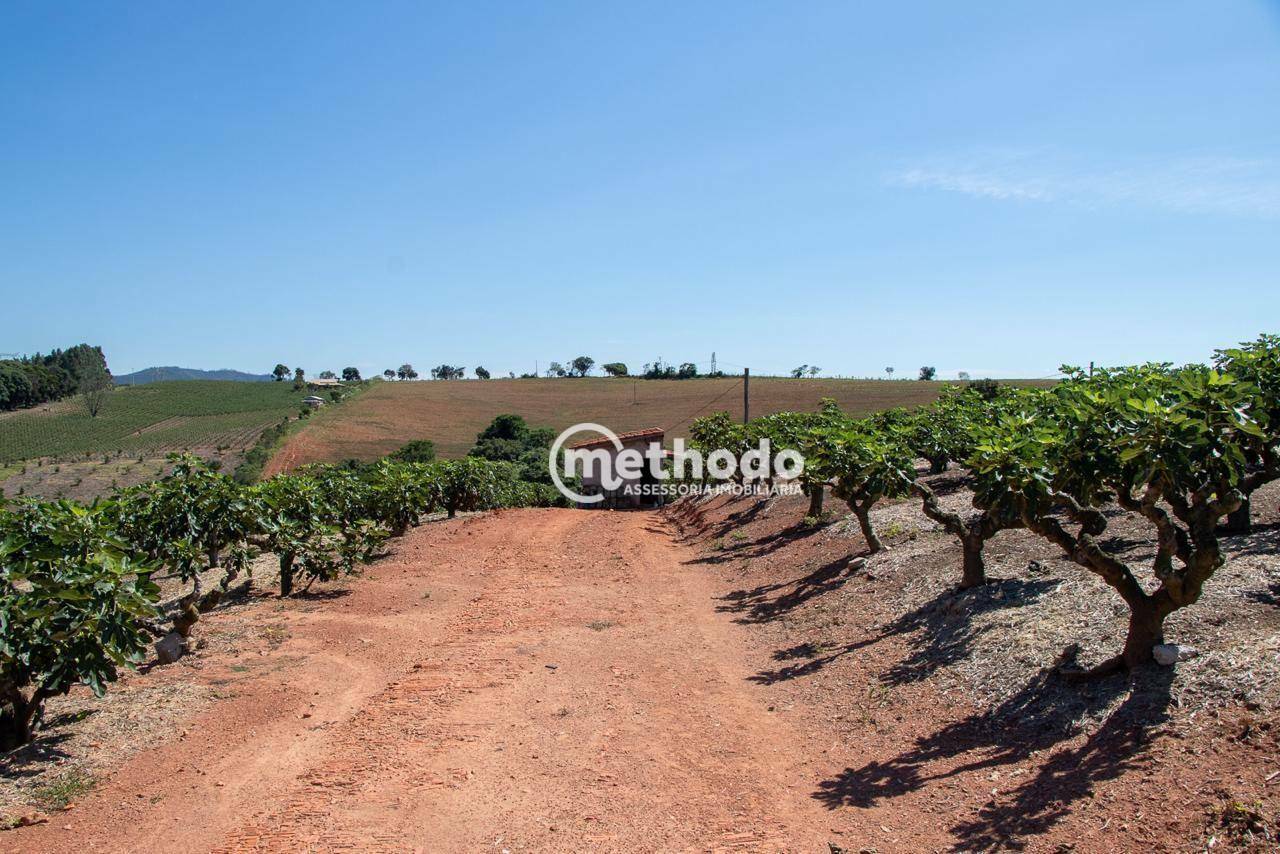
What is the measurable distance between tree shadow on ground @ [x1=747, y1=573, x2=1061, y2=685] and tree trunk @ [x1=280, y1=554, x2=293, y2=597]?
339 inches

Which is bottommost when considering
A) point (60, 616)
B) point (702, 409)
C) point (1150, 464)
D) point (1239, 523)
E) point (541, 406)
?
point (60, 616)

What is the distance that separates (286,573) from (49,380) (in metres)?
103

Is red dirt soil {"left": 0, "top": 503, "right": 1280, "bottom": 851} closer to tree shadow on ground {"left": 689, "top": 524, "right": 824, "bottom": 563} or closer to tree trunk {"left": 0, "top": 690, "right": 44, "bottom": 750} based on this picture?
tree trunk {"left": 0, "top": 690, "right": 44, "bottom": 750}

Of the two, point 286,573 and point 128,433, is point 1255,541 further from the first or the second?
point 128,433

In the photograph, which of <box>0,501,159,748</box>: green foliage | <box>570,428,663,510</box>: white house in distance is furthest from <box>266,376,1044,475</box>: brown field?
<box>0,501,159,748</box>: green foliage

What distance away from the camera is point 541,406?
78.0m

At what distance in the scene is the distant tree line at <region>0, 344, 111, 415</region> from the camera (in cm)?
8619

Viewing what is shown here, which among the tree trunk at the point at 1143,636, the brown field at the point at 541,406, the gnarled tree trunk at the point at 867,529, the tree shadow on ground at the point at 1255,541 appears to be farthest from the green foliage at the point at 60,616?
the brown field at the point at 541,406

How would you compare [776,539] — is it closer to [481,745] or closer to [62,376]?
[481,745]

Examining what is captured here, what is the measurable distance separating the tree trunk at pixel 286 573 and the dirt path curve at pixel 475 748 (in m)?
1.08

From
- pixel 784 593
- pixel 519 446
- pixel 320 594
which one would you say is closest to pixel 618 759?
pixel 784 593

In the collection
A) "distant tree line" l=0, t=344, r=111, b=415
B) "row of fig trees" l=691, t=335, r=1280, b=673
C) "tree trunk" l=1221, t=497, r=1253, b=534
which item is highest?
"distant tree line" l=0, t=344, r=111, b=415

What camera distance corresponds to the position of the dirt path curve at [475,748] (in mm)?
5656

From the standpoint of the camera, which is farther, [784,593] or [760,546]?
[760,546]
